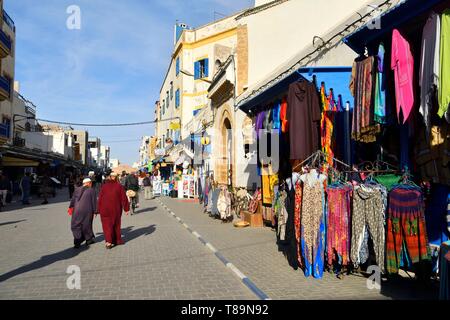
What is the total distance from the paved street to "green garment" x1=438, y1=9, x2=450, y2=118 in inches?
97.7

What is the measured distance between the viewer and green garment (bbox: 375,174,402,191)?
206 inches

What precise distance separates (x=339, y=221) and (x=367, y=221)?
1.44ft

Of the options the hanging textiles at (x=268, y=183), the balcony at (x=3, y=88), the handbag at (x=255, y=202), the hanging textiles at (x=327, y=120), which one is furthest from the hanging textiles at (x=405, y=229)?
the balcony at (x=3, y=88)

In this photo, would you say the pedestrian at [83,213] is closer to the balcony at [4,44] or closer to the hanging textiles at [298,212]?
the hanging textiles at [298,212]

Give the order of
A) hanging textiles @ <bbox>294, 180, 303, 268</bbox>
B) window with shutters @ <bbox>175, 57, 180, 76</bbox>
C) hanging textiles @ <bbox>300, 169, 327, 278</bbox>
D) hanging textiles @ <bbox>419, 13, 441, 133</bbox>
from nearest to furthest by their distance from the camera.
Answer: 1. hanging textiles @ <bbox>419, 13, 441, 133</bbox>
2. hanging textiles @ <bbox>300, 169, 327, 278</bbox>
3. hanging textiles @ <bbox>294, 180, 303, 268</bbox>
4. window with shutters @ <bbox>175, 57, 180, 76</bbox>

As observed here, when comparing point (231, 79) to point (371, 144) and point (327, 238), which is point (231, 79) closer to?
point (371, 144)

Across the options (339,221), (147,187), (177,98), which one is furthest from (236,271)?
(177,98)

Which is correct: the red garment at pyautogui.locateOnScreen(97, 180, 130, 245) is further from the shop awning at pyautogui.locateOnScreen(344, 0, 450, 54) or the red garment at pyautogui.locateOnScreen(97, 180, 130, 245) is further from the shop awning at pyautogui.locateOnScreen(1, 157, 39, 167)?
the shop awning at pyautogui.locateOnScreen(1, 157, 39, 167)

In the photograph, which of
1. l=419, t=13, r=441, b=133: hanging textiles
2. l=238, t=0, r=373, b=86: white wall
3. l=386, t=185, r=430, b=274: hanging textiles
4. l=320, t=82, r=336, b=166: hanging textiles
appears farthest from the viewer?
l=238, t=0, r=373, b=86: white wall

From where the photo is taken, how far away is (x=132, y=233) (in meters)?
10.6

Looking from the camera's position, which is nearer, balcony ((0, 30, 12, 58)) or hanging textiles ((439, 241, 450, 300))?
hanging textiles ((439, 241, 450, 300))

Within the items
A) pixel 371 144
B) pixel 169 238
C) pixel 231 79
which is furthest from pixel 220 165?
pixel 371 144

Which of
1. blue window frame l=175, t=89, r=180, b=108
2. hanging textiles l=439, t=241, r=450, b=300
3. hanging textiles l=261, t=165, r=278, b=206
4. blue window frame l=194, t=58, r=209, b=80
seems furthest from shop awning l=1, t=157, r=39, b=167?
hanging textiles l=439, t=241, r=450, b=300
